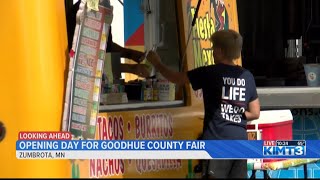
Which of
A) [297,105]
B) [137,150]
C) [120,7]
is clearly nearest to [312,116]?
[297,105]

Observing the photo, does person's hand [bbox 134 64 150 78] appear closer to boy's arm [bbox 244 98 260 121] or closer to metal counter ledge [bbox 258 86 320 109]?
boy's arm [bbox 244 98 260 121]

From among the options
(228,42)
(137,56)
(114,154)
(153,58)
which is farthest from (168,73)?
(114,154)

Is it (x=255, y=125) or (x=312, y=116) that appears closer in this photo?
(x=255, y=125)

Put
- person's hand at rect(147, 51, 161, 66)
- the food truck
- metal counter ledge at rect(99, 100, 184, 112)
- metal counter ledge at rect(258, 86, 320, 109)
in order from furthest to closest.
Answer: metal counter ledge at rect(258, 86, 320, 109), person's hand at rect(147, 51, 161, 66), metal counter ledge at rect(99, 100, 184, 112), the food truck

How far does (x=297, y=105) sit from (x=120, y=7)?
280 cm

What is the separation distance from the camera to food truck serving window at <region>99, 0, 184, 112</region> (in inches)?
140

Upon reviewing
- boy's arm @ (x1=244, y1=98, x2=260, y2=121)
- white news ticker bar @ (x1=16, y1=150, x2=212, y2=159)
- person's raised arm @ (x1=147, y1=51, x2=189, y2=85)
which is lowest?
white news ticker bar @ (x1=16, y1=150, x2=212, y2=159)

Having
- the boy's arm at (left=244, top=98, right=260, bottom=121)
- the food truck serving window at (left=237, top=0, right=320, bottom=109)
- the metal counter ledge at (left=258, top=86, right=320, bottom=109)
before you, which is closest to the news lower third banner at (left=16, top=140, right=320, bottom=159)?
the boy's arm at (left=244, top=98, right=260, bottom=121)

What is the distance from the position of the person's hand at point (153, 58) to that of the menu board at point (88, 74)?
1.92ft

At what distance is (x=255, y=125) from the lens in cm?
421

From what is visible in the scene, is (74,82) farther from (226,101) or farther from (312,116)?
(312,116)

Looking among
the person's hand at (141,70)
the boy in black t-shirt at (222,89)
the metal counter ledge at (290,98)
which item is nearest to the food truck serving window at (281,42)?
the metal counter ledge at (290,98)

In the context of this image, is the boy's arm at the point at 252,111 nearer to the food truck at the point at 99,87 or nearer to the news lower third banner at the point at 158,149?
the food truck at the point at 99,87

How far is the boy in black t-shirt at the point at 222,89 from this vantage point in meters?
3.63
